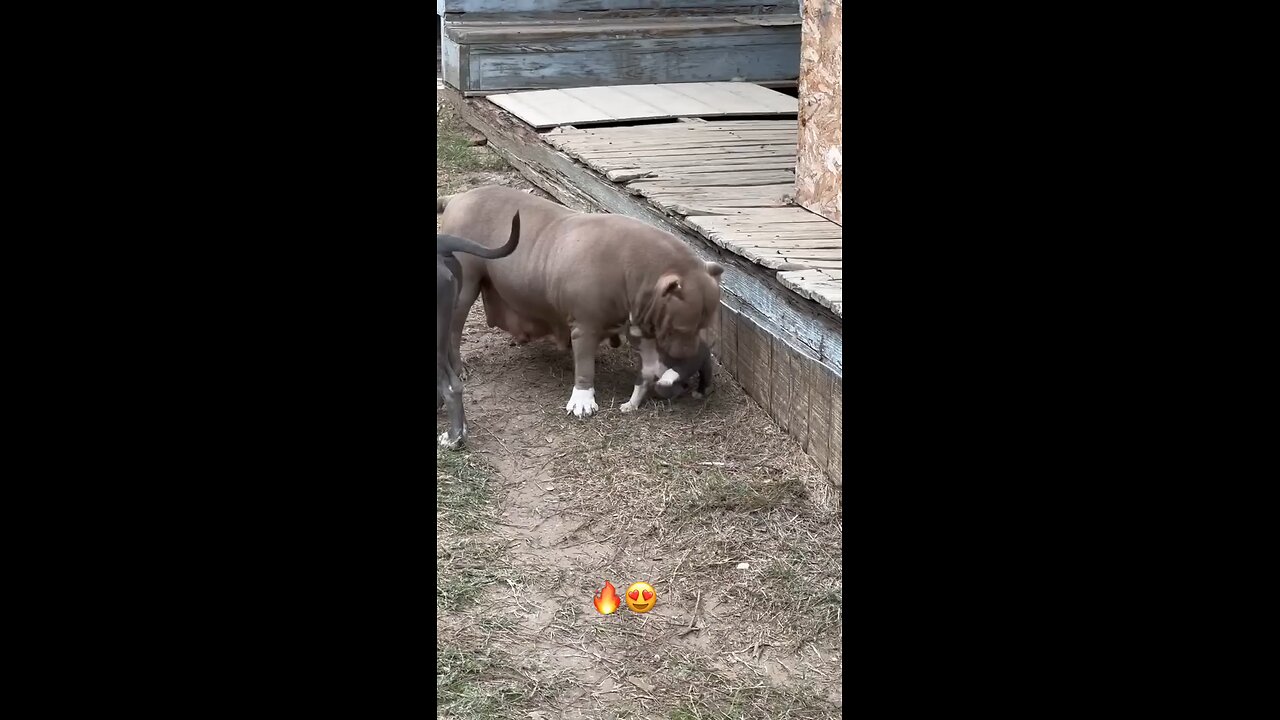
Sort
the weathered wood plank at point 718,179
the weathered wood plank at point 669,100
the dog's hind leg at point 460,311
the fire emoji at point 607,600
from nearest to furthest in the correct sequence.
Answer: the fire emoji at point 607,600 < the dog's hind leg at point 460,311 < the weathered wood plank at point 718,179 < the weathered wood plank at point 669,100

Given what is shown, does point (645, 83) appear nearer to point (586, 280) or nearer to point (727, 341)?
point (727, 341)

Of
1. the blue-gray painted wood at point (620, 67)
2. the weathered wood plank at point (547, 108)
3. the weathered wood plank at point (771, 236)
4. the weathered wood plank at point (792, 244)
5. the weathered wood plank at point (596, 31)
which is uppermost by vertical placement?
the weathered wood plank at point (596, 31)

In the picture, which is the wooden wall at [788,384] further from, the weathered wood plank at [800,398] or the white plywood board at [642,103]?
the white plywood board at [642,103]

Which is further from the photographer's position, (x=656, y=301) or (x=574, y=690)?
(x=656, y=301)

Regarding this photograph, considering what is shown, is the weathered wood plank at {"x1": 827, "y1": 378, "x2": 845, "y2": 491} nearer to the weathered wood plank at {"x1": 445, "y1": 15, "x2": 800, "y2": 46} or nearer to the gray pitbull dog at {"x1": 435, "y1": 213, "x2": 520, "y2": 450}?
the gray pitbull dog at {"x1": 435, "y1": 213, "x2": 520, "y2": 450}

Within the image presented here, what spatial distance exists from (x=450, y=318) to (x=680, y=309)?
2.98 ft

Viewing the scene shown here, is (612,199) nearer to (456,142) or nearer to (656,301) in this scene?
(656,301)

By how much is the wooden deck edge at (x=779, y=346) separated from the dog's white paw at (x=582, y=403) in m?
0.70

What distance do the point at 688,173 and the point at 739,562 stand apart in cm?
337

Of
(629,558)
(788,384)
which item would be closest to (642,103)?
(788,384)

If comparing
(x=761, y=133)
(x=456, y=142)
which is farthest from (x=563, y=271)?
(x=456, y=142)

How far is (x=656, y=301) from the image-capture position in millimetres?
5285

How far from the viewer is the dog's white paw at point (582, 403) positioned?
18.2 ft

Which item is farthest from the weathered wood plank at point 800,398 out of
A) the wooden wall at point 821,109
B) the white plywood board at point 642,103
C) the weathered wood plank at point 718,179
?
the white plywood board at point 642,103
